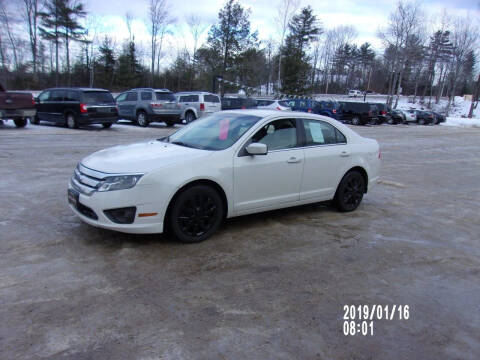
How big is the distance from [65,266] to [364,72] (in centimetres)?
10063

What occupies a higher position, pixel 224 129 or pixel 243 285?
pixel 224 129

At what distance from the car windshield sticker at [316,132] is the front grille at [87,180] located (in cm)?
294

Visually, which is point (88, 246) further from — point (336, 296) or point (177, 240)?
point (336, 296)

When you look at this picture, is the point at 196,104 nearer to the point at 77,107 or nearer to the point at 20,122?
the point at 77,107

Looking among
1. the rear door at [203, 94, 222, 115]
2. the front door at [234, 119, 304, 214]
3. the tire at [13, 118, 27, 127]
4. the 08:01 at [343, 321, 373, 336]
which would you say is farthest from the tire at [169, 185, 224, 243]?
the rear door at [203, 94, 222, 115]

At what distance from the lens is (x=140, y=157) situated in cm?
431

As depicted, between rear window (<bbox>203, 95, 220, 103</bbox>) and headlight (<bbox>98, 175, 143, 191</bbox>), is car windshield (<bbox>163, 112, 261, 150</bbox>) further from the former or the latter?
rear window (<bbox>203, 95, 220, 103</bbox>)

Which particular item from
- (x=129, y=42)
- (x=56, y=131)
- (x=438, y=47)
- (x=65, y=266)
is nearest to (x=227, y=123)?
(x=65, y=266)

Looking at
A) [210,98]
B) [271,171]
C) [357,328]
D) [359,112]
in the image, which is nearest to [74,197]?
[271,171]

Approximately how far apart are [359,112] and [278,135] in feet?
84.4

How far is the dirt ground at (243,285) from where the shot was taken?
2.70 meters

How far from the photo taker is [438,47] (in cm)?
6906

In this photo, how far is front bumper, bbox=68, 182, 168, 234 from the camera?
393 cm

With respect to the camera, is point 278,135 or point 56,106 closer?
point 278,135
